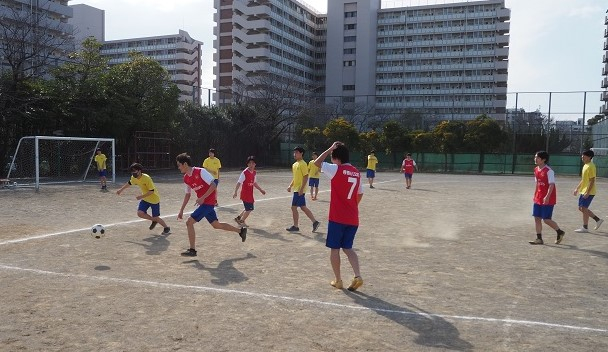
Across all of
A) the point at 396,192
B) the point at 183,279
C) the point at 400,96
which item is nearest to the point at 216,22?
the point at 400,96

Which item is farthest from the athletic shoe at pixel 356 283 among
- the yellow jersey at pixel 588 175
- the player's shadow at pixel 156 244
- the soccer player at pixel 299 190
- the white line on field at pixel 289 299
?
the yellow jersey at pixel 588 175

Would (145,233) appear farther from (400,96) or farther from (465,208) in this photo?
(400,96)

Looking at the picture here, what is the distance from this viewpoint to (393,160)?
1734 inches

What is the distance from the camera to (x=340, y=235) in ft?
19.7

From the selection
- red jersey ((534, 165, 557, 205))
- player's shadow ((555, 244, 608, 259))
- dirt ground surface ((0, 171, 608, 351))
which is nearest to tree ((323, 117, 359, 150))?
dirt ground surface ((0, 171, 608, 351))

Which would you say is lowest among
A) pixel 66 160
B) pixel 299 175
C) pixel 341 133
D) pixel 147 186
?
pixel 66 160

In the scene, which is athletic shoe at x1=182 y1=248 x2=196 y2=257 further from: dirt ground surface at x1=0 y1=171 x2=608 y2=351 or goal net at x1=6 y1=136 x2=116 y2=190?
goal net at x1=6 y1=136 x2=116 y2=190

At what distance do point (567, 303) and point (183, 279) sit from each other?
183 inches

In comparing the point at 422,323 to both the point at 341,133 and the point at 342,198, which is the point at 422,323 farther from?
the point at 341,133

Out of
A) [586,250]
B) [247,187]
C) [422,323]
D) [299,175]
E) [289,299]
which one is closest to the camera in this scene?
[422,323]

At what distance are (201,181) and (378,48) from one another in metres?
85.3

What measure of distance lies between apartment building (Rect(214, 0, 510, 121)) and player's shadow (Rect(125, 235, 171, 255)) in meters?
70.3

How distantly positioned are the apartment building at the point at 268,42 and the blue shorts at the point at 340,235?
6985cm

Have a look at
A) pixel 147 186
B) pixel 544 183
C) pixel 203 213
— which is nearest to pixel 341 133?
pixel 147 186
